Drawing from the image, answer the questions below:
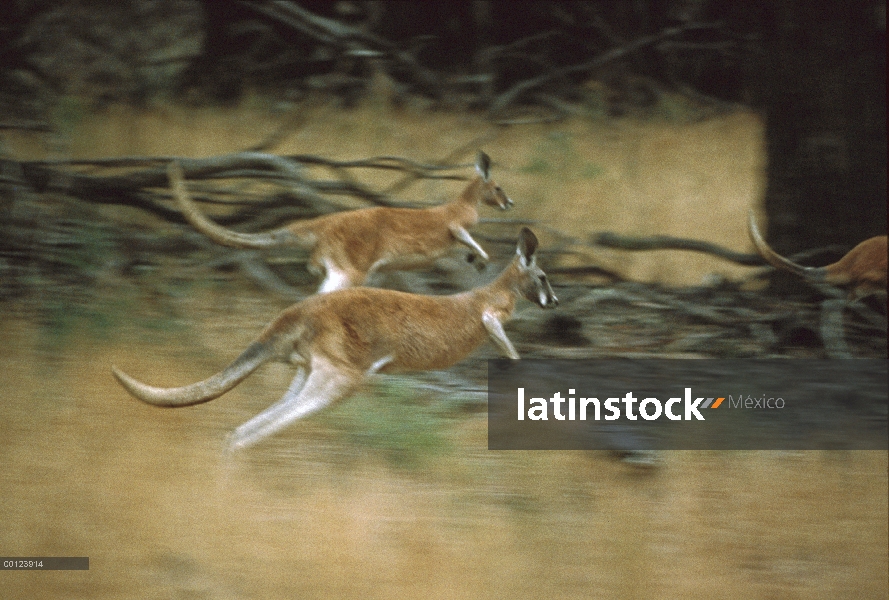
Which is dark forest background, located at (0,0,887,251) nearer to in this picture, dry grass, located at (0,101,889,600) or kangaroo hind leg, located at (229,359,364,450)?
dry grass, located at (0,101,889,600)

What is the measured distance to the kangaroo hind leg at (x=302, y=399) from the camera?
2.59m

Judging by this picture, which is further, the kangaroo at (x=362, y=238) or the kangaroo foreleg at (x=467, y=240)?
the kangaroo foreleg at (x=467, y=240)

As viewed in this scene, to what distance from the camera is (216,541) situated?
259 cm

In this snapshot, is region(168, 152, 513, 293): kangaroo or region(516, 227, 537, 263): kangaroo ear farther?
region(168, 152, 513, 293): kangaroo

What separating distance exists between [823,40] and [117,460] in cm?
291

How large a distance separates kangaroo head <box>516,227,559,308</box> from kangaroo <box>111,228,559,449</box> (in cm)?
9

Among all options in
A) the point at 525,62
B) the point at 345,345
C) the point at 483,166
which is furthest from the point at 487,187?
the point at 345,345

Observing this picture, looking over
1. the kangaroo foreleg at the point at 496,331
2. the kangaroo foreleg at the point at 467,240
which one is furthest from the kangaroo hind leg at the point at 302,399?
the kangaroo foreleg at the point at 467,240

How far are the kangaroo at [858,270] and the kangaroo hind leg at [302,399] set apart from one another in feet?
5.92

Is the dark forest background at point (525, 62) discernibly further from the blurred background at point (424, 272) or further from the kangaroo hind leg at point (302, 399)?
the kangaroo hind leg at point (302, 399)

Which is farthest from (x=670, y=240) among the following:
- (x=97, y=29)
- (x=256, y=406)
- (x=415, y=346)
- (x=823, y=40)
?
(x=97, y=29)

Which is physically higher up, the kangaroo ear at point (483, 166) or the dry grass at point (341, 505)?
the kangaroo ear at point (483, 166)

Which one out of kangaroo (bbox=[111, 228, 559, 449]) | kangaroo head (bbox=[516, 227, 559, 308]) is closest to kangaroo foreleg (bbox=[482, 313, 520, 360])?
kangaroo (bbox=[111, 228, 559, 449])

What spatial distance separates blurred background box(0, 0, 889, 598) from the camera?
266cm
